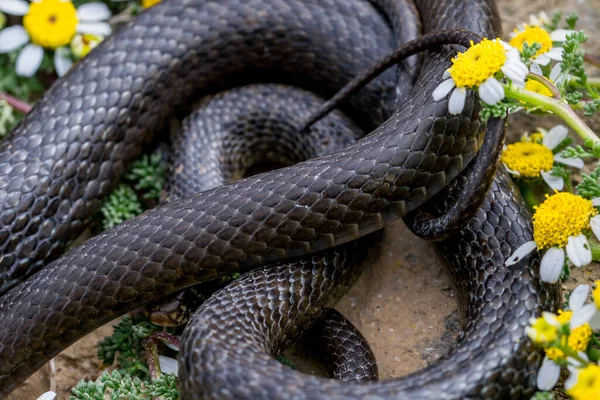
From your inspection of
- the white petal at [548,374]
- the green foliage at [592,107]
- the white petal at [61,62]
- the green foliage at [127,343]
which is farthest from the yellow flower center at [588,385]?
Answer: the white petal at [61,62]

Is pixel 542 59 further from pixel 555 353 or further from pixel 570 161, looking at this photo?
pixel 555 353

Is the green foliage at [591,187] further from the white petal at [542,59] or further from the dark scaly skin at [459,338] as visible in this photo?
the white petal at [542,59]

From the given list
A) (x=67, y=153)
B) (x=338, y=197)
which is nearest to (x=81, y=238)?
(x=67, y=153)

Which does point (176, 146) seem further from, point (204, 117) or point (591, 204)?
point (591, 204)

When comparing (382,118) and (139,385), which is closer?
(139,385)

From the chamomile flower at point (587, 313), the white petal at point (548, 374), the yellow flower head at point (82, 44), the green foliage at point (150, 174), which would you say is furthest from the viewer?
the yellow flower head at point (82, 44)

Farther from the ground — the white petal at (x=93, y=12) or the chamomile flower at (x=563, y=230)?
the white petal at (x=93, y=12)

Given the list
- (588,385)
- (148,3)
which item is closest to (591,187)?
(588,385)

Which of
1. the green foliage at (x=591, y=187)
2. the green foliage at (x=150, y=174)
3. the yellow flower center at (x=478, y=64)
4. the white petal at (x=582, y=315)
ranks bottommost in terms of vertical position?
the white petal at (x=582, y=315)
